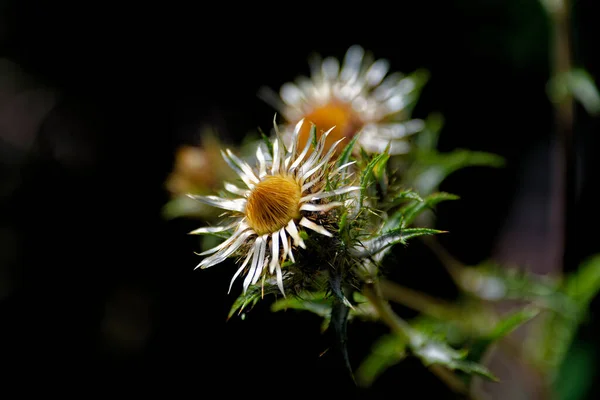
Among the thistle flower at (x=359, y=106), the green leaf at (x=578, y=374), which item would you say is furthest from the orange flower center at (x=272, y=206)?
the green leaf at (x=578, y=374)

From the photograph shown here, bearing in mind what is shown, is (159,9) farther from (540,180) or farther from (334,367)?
(540,180)

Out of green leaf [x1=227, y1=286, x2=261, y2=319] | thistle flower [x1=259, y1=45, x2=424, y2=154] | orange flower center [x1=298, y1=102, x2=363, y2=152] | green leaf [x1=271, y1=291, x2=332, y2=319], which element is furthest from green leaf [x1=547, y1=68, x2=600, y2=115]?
green leaf [x1=227, y1=286, x2=261, y2=319]

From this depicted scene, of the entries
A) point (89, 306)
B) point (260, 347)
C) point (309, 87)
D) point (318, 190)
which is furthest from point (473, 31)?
point (89, 306)

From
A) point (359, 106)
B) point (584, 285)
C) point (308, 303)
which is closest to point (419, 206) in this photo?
point (308, 303)

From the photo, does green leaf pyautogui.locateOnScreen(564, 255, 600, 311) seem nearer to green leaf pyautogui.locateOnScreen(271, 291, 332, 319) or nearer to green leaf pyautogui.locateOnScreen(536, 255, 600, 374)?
green leaf pyautogui.locateOnScreen(536, 255, 600, 374)

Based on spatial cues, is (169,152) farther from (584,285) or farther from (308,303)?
(584,285)

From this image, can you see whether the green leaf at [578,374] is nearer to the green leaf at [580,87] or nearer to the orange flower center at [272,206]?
the green leaf at [580,87]
